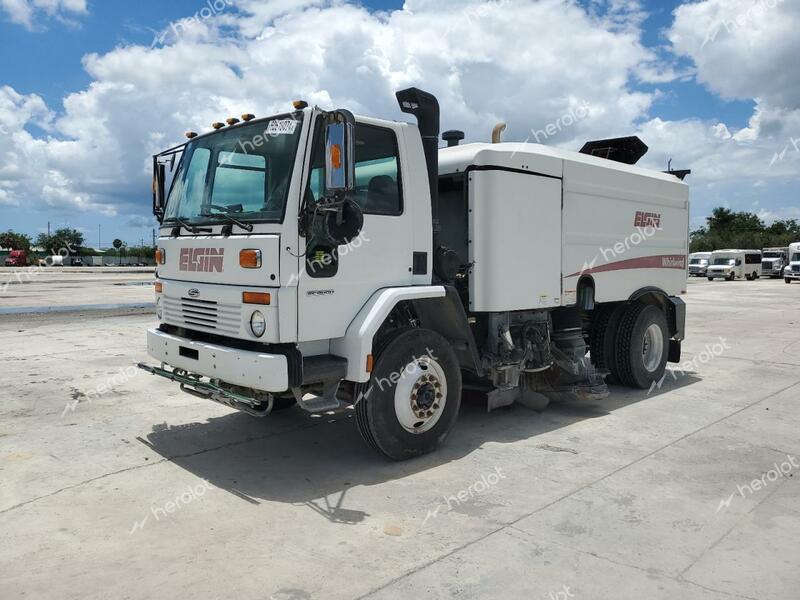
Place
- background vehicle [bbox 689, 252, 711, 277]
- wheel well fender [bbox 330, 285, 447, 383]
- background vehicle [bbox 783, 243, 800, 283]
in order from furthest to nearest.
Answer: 1. background vehicle [bbox 689, 252, 711, 277]
2. background vehicle [bbox 783, 243, 800, 283]
3. wheel well fender [bbox 330, 285, 447, 383]

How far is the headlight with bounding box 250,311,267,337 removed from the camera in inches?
176

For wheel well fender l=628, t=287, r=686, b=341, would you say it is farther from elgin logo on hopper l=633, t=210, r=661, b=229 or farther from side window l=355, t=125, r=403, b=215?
side window l=355, t=125, r=403, b=215

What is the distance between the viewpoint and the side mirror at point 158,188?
5738 mm

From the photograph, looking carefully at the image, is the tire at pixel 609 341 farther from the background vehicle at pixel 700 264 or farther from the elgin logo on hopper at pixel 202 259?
the background vehicle at pixel 700 264

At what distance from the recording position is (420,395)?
204 inches

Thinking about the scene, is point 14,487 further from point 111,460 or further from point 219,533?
point 219,533

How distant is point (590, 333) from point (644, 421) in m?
1.77

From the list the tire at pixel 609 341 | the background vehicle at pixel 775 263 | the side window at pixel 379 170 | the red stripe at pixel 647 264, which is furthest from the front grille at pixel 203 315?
the background vehicle at pixel 775 263

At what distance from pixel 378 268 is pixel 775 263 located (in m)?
53.9

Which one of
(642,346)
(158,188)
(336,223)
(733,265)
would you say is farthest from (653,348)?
(733,265)

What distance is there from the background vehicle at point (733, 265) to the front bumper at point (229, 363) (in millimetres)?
45724

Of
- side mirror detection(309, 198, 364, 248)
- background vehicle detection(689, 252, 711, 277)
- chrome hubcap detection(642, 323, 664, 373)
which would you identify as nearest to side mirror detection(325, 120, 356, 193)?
side mirror detection(309, 198, 364, 248)

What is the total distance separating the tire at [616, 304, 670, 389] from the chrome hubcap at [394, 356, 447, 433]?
3471mm

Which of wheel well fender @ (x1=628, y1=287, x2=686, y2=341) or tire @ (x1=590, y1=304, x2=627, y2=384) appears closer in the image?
tire @ (x1=590, y1=304, x2=627, y2=384)
